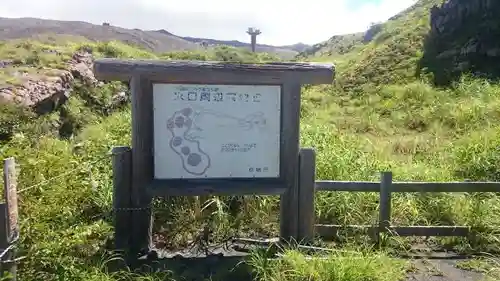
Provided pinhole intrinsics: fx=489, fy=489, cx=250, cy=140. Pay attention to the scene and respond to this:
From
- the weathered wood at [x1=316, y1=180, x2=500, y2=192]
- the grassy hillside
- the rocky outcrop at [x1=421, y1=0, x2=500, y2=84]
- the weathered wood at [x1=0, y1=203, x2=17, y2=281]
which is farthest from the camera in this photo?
the rocky outcrop at [x1=421, y1=0, x2=500, y2=84]

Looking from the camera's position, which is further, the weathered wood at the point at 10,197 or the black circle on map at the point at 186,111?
the black circle on map at the point at 186,111

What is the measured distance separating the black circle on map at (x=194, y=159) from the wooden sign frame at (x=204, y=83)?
15 centimetres

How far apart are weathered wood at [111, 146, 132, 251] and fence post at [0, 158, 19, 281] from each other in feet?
3.41

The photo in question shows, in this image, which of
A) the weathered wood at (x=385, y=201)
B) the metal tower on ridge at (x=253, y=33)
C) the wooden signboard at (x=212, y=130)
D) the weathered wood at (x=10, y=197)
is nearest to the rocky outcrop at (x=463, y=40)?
the weathered wood at (x=385, y=201)

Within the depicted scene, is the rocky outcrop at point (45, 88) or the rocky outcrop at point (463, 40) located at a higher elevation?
the rocky outcrop at point (463, 40)

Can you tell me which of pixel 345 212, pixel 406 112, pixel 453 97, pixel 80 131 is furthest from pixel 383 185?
pixel 453 97

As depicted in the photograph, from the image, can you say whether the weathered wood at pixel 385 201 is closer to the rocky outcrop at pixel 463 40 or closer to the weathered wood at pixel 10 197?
the weathered wood at pixel 10 197

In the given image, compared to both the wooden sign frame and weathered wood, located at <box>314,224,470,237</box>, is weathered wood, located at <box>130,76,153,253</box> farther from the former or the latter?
weathered wood, located at <box>314,224,470,237</box>

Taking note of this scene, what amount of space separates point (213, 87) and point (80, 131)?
6018 millimetres

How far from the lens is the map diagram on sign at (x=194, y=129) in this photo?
4121mm

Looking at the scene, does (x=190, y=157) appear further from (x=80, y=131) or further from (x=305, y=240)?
(x=80, y=131)

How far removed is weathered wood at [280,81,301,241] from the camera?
4.20 meters

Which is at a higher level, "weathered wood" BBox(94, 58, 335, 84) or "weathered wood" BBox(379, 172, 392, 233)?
"weathered wood" BBox(94, 58, 335, 84)

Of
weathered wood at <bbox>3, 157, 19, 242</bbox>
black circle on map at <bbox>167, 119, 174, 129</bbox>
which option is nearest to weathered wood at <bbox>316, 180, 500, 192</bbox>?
black circle on map at <bbox>167, 119, 174, 129</bbox>
